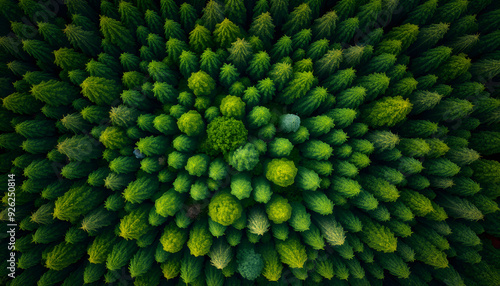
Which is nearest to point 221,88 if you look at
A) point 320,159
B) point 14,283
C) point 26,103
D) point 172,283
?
point 320,159

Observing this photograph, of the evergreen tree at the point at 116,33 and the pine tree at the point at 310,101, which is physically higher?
the evergreen tree at the point at 116,33

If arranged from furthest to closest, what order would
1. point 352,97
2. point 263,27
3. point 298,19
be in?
point 298,19
point 263,27
point 352,97

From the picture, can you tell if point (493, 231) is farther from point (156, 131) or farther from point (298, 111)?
point (156, 131)

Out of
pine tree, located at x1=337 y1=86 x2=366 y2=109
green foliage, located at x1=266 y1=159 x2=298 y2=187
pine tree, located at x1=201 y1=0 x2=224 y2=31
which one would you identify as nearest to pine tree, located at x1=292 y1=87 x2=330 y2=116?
pine tree, located at x1=337 y1=86 x2=366 y2=109

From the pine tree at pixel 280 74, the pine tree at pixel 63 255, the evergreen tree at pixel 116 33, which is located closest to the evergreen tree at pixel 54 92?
the evergreen tree at pixel 116 33

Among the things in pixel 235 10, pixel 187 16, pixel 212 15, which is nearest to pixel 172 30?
pixel 187 16

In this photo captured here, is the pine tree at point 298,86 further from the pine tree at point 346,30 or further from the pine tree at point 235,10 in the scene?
the pine tree at point 235,10

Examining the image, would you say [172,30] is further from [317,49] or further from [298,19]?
[317,49]

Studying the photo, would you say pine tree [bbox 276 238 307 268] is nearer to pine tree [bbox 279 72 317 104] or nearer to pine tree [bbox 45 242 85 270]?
pine tree [bbox 279 72 317 104]
